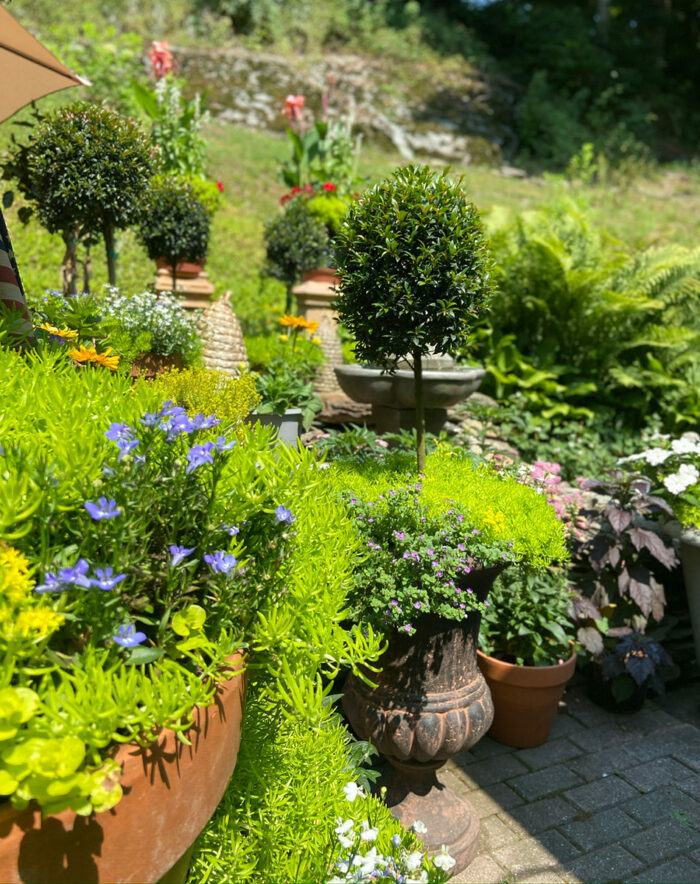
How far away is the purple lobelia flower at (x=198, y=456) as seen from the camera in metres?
1.32

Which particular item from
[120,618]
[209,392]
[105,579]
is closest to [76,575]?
[105,579]

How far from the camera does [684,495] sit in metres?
3.94

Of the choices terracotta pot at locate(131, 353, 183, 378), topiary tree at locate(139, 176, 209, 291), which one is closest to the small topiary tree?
topiary tree at locate(139, 176, 209, 291)

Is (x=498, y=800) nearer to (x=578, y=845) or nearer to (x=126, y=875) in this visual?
(x=578, y=845)

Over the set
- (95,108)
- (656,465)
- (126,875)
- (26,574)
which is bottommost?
(656,465)

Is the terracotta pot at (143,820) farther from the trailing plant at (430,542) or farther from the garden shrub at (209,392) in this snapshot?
the garden shrub at (209,392)

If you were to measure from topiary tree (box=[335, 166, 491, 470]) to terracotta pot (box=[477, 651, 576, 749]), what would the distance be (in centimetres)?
171

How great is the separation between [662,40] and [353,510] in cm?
2553

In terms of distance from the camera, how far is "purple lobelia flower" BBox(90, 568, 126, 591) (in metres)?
1.12

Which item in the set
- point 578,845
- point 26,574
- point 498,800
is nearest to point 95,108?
point 26,574

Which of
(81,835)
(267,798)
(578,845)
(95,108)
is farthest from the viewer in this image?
(95,108)

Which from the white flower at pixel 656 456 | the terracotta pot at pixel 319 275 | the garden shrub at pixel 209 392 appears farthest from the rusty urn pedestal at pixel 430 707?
the terracotta pot at pixel 319 275

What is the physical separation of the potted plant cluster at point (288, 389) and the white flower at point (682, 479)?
207cm

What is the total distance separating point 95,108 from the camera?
3877 mm
